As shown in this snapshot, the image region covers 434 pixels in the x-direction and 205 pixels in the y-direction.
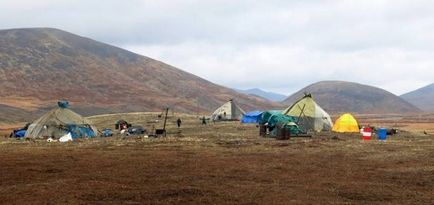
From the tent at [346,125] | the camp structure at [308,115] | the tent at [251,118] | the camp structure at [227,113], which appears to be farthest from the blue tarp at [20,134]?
the tent at [346,125]

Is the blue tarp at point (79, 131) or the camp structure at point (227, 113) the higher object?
the camp structure at point (227, 113)

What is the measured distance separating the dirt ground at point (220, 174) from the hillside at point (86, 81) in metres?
73.2

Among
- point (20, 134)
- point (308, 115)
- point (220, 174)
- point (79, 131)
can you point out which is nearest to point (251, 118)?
point (308, 115)

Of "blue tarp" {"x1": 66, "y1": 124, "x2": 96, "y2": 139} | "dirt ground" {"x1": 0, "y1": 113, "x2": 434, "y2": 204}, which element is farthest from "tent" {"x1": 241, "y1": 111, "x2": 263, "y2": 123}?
"dirt ground" {"x1": 0, "y1": 113, "x2": 434, "y2": 204}

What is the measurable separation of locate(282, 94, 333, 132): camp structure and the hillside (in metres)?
62.4

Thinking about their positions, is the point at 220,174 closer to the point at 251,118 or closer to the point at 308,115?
the point at 308,115

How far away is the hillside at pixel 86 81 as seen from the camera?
12800cm

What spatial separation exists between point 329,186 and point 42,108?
102 meters

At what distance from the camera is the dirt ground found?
15070 millimetres

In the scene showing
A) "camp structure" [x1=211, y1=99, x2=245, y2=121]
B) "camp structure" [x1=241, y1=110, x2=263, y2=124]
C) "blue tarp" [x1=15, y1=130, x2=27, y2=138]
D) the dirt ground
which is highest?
"camp structure" [x1=211, y1=99, x2=245, y2=121]

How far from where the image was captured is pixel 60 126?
43.5 meters

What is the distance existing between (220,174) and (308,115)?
95.9ft

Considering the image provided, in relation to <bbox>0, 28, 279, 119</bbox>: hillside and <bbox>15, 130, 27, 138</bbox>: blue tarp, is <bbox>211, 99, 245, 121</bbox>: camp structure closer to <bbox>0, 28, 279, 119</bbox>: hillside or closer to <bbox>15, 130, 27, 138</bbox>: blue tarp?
<bbox>15, 130, 27, 138</bbox>: blue tarp

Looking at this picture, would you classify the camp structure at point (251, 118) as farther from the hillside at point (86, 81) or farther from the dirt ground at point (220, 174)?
the hillside at point (86, 81)
